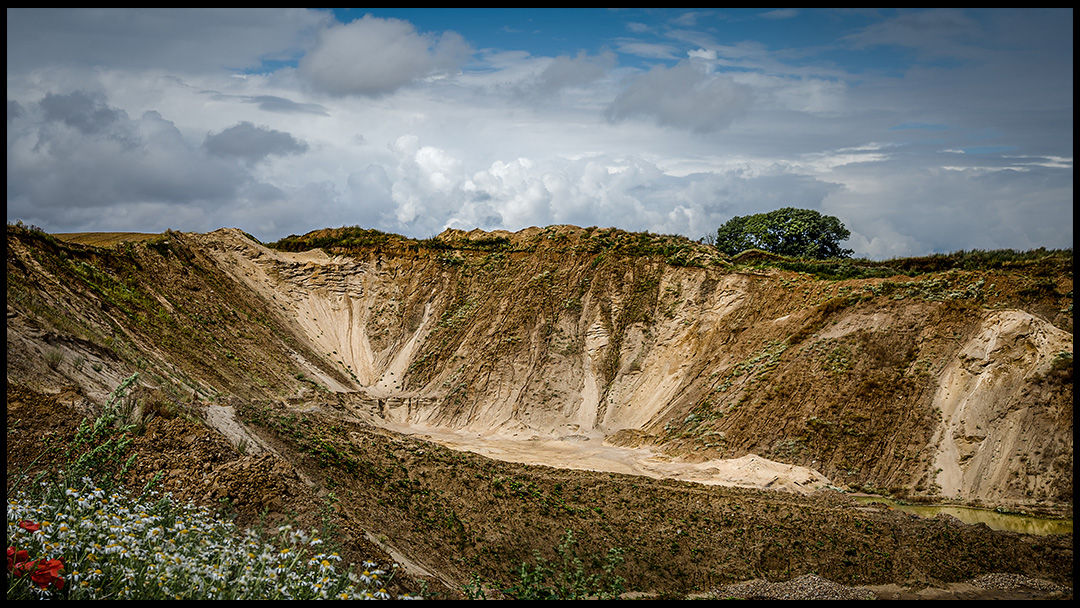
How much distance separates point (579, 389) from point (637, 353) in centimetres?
322

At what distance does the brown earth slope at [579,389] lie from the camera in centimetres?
1323

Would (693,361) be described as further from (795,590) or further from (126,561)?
(126,561)

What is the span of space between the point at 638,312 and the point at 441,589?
77.0ft

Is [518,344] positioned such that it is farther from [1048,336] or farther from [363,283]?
[1048,336]

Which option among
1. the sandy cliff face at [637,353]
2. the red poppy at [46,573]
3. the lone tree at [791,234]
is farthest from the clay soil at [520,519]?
the lone tree at [791,234]

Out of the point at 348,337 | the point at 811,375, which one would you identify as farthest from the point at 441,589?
the point at 348,337

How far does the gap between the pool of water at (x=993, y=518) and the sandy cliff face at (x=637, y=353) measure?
0.94 metres

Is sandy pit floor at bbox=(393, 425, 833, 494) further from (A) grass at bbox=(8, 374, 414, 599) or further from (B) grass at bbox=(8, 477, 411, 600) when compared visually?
(B) grass at bbox=(8, 477, 411, 600)

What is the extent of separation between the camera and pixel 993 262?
101 ft

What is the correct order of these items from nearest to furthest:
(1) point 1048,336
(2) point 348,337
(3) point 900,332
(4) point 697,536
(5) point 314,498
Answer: (5) point 314,498
(4) point 697,536
(1) point 1048,336
(3) point 900,332
(2) point 348,337

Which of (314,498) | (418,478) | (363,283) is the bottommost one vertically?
(418,478)

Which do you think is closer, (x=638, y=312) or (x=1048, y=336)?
(x=1048, y=336)

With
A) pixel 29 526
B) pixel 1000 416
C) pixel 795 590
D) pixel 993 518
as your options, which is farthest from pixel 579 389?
pixel 29 526

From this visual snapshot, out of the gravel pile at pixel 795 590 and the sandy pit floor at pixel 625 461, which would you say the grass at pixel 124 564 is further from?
the sandy pit floor at pixel 625 461
